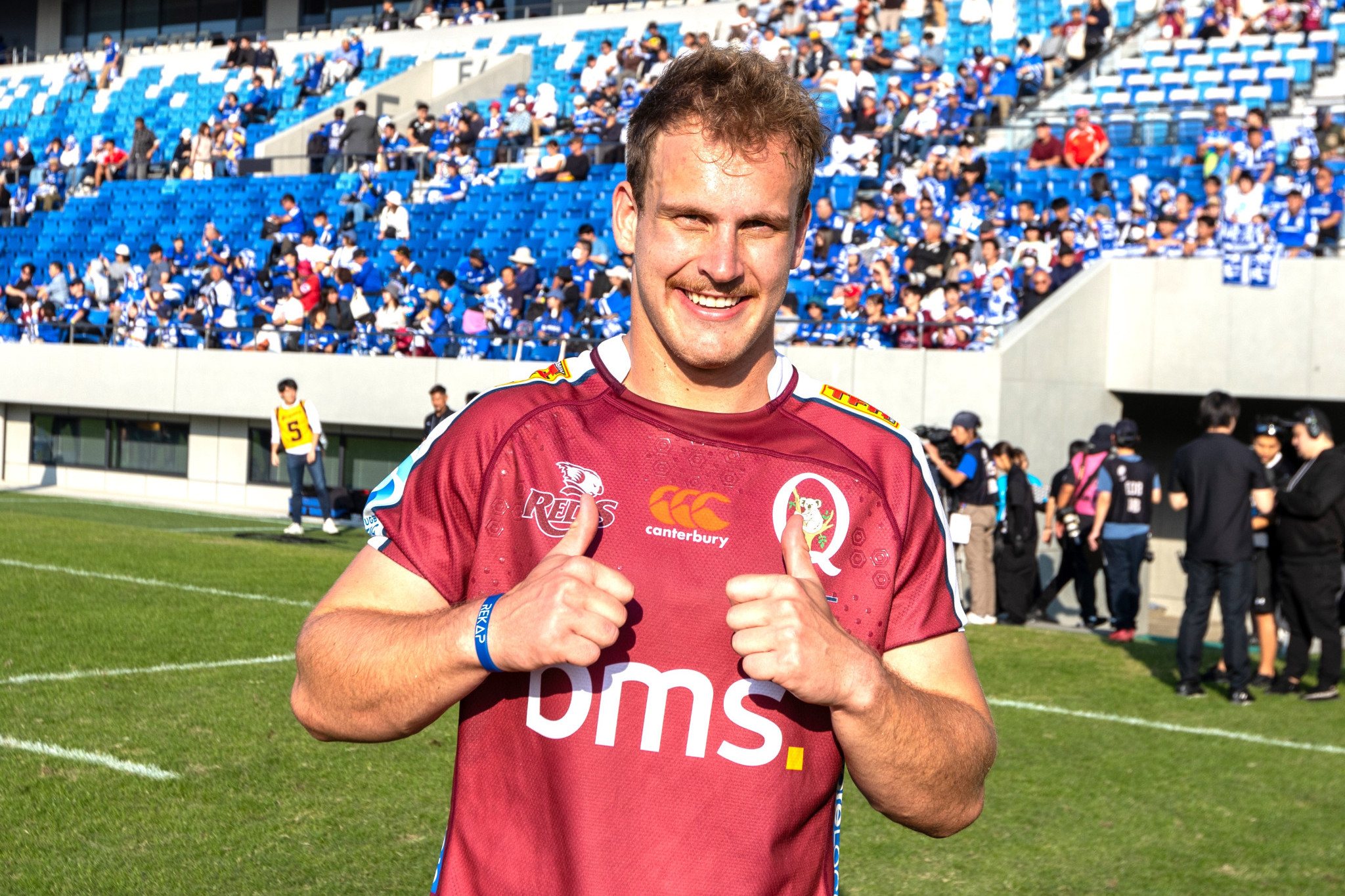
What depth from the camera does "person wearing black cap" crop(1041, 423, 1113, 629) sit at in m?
13.5

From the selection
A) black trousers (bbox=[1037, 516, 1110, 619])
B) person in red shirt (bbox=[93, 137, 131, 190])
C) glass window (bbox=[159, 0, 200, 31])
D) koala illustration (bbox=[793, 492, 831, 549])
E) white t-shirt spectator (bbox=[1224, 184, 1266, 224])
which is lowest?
black trousers (bbox=[1037, 516, 1110, 619])

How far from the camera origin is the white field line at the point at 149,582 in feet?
38.2

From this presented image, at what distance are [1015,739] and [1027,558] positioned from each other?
5.51 m

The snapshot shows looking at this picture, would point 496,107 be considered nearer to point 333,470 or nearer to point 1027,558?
point 333,470

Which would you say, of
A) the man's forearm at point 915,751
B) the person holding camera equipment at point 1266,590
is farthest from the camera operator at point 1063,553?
the man's forearm at point 915,751

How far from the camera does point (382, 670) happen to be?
6.55 ft

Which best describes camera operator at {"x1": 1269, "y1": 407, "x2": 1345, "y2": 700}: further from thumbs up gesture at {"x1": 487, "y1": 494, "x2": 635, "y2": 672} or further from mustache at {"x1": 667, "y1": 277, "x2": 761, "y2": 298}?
thumbs up gesture at {"x1": 487, "y1": 494, "x2": 635, "y2": 672}

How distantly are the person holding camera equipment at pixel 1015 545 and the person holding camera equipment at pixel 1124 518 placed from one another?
64 cm

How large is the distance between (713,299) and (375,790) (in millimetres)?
4873

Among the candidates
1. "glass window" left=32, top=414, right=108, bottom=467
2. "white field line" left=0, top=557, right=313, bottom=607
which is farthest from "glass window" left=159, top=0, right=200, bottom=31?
"white field line" left=0, top=557, right=313, bottom=607

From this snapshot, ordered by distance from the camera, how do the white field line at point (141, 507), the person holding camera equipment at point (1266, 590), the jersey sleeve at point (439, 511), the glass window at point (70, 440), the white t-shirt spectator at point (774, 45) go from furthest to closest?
the glass window at point (70, 440) < the white t-shirt spectator at point (774, 45) < the white field line at point (141, 507) < the person holding camera equipment at point (1266, 590) < the jersey sleeve at point (439, 511)

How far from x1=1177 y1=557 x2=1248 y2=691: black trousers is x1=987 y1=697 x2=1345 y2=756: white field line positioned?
3.15 feet

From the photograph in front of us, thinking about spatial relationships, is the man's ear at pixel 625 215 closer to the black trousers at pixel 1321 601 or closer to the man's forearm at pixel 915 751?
the man's forearm at pixel 915 751

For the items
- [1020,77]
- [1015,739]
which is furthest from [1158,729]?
[1020,77]
